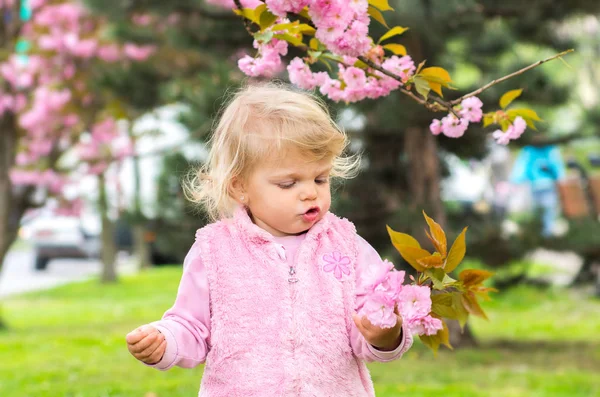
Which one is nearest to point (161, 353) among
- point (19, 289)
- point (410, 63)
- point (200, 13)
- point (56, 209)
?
point (410, 63)

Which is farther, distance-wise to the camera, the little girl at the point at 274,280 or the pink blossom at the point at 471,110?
the pink blossom at the point at 471,110

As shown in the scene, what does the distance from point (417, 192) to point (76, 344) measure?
9.65 feet

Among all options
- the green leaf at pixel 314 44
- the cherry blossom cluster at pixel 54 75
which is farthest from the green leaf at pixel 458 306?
the cherry blossom cluster at pixel 54 75

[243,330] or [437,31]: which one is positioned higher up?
[437,31]

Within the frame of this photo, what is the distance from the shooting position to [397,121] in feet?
18.1

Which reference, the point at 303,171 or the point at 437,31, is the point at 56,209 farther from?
the point at 303,171

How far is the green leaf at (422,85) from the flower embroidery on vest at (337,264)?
45cm

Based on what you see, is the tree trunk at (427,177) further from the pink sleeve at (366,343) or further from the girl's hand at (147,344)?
the girl's hand at (147,344)

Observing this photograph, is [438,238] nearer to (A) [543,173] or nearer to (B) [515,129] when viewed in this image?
(B) [515,129]

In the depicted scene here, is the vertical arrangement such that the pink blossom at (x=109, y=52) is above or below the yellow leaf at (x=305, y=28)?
above

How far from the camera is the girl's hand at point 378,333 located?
1.65 metres

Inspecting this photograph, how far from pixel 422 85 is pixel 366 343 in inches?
25.1

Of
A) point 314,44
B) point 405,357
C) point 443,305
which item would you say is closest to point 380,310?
point 443,305

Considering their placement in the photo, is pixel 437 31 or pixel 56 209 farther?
pixel 56 209
